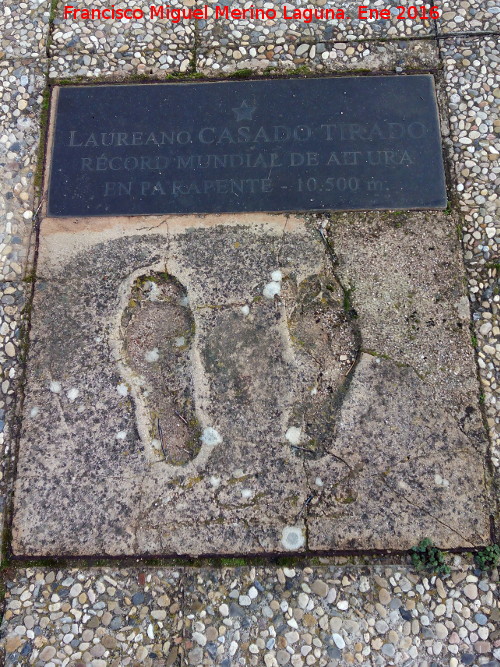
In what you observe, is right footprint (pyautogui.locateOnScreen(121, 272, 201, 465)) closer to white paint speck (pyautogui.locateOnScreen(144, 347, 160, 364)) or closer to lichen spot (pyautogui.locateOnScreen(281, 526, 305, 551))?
white paint speck (pyautogui.locateOnScreen(144, 347, 160, 364))

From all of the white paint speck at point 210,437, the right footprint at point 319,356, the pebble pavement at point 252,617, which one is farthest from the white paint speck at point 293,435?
the pebble pavement at point 252,617

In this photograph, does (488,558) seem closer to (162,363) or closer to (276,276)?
(276,276)

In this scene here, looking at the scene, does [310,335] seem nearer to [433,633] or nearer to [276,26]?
[433,633]

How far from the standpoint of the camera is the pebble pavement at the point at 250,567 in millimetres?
1881

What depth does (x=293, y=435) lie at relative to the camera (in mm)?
2055

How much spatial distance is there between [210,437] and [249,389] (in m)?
0.26

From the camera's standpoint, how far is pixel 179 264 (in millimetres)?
2211

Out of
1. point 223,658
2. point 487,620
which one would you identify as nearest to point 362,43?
point 487,620

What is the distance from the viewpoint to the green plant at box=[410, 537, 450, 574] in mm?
1920

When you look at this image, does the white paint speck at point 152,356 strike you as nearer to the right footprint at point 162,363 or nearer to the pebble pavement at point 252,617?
the right footprint at point 162,363

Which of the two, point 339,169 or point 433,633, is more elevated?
point 339,169

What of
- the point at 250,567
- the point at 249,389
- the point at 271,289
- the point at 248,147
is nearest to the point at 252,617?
the point at 250,567

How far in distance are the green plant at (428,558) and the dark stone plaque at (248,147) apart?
4.78 ft

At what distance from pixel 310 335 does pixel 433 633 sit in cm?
125
